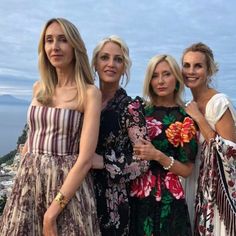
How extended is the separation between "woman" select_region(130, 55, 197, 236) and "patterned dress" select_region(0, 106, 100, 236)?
602mm

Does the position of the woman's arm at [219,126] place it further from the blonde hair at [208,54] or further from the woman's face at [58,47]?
the woman's face at [58,47]

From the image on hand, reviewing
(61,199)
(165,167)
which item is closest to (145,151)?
(165,167)

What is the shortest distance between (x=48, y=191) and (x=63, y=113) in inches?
19.2

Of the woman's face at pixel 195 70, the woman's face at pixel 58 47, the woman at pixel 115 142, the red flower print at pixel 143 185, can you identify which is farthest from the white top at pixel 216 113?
the woman's face at pixel 58 47

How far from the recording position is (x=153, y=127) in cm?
386

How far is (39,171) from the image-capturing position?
3246mm

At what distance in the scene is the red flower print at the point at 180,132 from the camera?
150 inches

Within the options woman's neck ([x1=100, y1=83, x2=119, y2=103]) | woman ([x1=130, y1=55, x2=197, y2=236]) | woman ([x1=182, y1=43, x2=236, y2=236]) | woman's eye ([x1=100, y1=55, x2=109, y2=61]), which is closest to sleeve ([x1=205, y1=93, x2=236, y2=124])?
woman ([x1=182, y1=43, x2=236, y2=236])

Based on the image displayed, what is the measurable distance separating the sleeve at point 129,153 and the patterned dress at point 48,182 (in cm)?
32

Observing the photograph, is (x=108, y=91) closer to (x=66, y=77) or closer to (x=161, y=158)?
(x=66, y=77)

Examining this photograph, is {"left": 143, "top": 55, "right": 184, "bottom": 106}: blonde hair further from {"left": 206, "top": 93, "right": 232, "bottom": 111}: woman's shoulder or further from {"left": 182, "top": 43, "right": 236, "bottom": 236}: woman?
{"left": 206, "top": 93, "right": 232, "bottom": 111}: woman's shoulder

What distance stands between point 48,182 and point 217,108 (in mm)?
1477

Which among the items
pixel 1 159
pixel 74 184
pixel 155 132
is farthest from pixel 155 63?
pixel 1 159

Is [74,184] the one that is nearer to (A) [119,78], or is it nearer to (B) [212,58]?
(A) [119,78]
